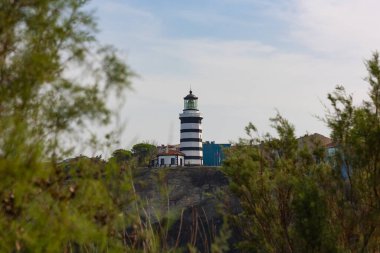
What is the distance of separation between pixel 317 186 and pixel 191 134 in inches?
2166

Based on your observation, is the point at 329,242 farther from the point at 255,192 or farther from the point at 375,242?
the point at 255,192

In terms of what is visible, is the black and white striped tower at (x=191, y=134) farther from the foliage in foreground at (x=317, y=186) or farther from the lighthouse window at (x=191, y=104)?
the foliage in foreground at (x=317, y=186)

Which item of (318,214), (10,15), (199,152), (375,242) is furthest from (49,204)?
(199,152)

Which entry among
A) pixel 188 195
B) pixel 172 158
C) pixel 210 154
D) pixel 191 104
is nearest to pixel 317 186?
pixel 188 195

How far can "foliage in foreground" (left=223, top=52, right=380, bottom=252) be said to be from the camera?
10.2 metres

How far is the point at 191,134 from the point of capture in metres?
65.9

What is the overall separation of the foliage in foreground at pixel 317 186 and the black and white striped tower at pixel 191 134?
51733mm

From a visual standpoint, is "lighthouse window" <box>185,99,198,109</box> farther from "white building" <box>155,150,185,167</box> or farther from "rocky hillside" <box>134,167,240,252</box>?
"rocky hillside" <box>134,167,240,252</box>

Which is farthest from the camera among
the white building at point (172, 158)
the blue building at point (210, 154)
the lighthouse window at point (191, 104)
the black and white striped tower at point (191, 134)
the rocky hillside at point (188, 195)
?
the blue building at point (210, 154)

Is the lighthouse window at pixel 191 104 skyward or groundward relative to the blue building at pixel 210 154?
skyward

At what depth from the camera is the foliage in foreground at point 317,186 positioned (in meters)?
10.2

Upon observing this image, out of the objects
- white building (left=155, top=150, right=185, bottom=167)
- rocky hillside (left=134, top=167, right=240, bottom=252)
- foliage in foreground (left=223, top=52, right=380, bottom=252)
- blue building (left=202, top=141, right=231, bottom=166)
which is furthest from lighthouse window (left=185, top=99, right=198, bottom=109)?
foliage in foreground (left=223, top=52, right=380, bottom=252)

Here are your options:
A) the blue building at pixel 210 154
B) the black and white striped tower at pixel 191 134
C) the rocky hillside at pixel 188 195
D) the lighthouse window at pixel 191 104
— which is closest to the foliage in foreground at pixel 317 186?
the rocky hillside at pixel 188 195

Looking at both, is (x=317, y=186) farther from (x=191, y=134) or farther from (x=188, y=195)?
(x=191, y=134)
